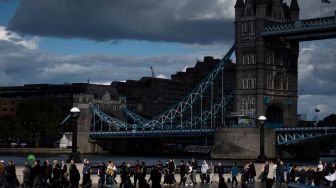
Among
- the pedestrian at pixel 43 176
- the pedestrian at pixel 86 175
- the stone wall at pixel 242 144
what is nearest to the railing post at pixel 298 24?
the stone wall at pixel 242 144

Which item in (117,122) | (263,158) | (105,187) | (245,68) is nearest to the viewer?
(105,187)

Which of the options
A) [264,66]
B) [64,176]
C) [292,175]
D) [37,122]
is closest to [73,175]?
[64,176]

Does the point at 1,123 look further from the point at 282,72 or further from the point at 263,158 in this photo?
the point at 263,158

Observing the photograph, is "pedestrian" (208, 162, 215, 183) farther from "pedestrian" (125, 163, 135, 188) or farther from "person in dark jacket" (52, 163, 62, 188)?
"person in dark jacket" (52, 163, 62, 188)

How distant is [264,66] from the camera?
147125 millimetres

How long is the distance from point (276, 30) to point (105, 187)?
101 m

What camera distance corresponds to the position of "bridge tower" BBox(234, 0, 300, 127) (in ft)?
481

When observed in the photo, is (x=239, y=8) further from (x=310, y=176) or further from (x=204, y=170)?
(x=310, y=176)

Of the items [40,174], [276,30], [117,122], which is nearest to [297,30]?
[276,30]

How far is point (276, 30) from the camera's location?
144 meters

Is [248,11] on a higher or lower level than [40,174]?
higher

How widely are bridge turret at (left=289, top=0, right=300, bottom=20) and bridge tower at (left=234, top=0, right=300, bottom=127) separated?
24 cm

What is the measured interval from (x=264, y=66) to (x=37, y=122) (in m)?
50.7

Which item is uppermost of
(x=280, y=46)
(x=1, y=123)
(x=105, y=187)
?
(x=280, y=46)
